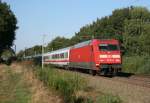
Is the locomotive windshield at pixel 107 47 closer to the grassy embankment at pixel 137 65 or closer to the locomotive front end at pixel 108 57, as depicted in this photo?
the locomotive front end at pixel 108 57

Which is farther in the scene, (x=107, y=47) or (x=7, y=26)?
(x=7, y=26)

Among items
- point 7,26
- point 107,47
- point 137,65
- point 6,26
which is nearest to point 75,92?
point 107,47

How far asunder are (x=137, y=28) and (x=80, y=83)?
61354 mm

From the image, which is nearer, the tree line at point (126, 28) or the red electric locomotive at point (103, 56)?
the red electric locomotive at point (103, 56)

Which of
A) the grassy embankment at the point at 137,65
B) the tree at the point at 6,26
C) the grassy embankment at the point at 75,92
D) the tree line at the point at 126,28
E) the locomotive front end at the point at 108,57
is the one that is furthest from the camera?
the tree line at the point at 126,28

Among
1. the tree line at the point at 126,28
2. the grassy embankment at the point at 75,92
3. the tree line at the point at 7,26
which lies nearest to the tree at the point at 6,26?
the tree line at the point at 7,26

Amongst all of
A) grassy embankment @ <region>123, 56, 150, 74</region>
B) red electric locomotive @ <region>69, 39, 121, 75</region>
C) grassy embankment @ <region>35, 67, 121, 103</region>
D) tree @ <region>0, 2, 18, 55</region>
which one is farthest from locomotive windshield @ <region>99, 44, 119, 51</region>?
tree @ <region>0, 2, 18, 55</region>

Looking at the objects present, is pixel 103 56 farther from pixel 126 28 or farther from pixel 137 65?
pixel 126 28

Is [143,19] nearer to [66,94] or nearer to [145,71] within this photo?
[145,71]

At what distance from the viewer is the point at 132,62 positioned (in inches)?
1674

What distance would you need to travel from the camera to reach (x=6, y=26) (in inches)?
2484

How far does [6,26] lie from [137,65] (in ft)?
93.6

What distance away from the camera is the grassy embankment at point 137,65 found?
37.9 meters

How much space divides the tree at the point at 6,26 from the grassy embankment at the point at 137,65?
24.6 m
